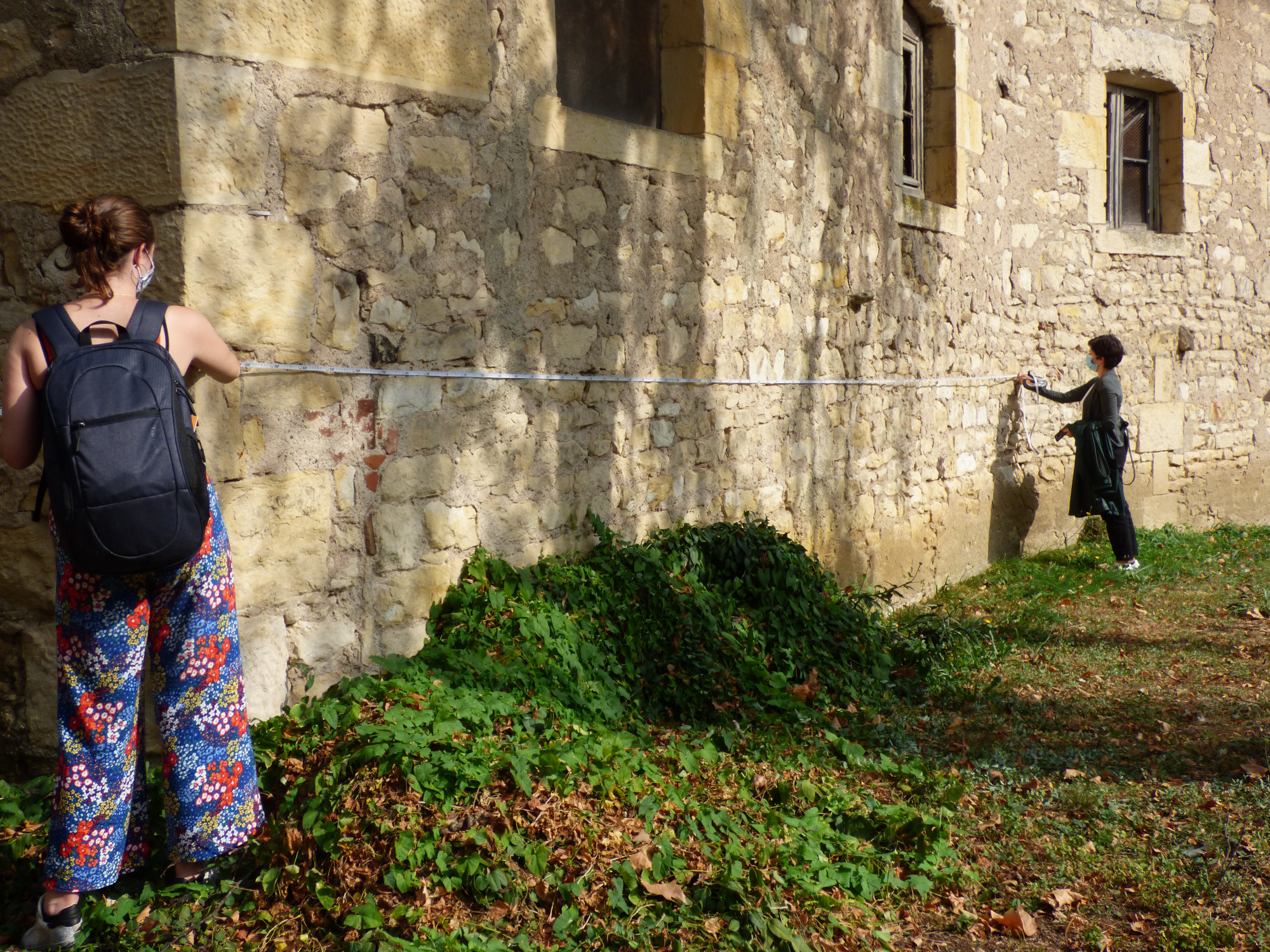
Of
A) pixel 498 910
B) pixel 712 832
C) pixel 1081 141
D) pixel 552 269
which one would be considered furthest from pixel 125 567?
pixel 1081 141

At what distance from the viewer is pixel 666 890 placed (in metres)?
2.84

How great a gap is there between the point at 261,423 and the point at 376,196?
835 millimetres

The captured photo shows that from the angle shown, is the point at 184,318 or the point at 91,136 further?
the point at 91,136

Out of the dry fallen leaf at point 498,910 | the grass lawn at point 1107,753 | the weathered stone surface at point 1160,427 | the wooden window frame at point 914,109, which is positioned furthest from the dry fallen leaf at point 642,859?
the weathered stone surface at point 1160,427

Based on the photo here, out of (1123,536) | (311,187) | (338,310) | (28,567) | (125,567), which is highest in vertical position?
(311,187)

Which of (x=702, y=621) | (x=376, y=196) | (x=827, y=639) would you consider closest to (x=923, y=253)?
(x=827, y=639)

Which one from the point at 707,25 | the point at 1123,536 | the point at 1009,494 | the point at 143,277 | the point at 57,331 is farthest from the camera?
the point at 1009,494

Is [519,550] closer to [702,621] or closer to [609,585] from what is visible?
[609,585]

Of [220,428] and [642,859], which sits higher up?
[220,428]

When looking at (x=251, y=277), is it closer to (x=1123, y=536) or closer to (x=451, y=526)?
(x=451, y=526)

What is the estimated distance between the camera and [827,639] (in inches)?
199

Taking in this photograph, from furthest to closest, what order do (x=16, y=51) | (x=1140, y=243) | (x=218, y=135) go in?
(x=1140, y=243) < (x=16, y=51) < (x=218, y=135)

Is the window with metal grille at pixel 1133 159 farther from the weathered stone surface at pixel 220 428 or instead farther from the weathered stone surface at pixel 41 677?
the weathered stone surface at pixel 41 677

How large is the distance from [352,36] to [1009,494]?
5.93 m
